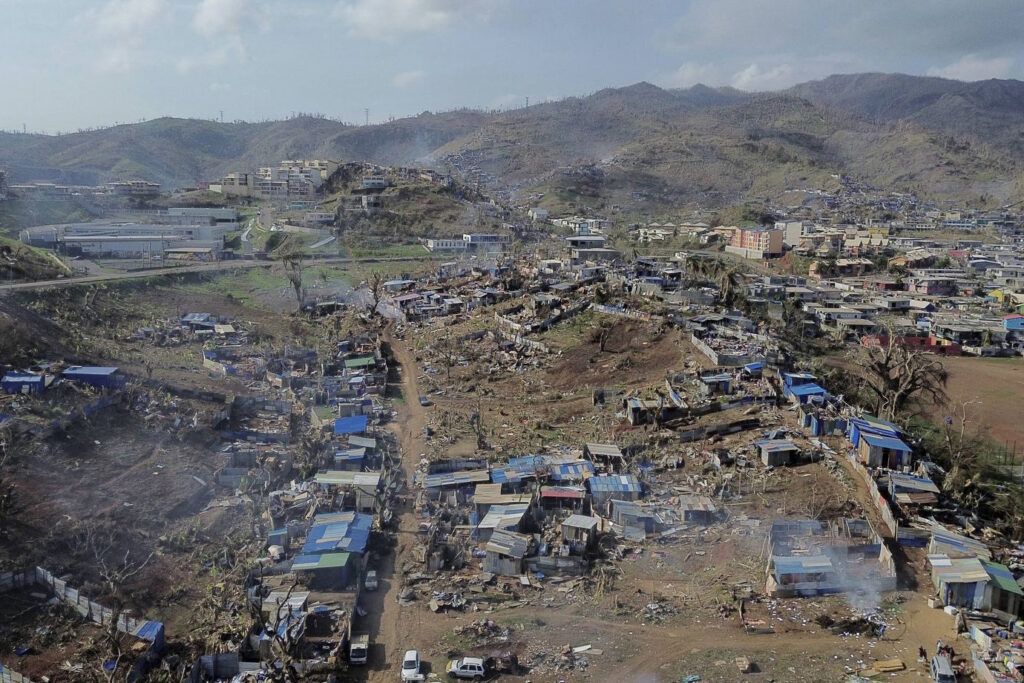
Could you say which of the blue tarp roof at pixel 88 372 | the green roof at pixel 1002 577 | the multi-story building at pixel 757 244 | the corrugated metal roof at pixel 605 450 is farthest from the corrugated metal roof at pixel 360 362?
the multi-story building at pixel 757 244

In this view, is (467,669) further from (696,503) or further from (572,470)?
(572,470)

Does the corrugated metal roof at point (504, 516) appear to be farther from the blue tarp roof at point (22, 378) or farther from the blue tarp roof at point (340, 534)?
the blue tarp roof at point (22, 378)

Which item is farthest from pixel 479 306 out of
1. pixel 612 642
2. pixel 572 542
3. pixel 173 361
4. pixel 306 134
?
pixel 306 134

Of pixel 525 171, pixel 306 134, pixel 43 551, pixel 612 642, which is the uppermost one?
pixel 306 134

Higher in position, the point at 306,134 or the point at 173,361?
the point at 306,134

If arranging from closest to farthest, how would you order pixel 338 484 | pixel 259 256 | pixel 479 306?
pixel 338 484, pixel 479 306, pixel 259 256

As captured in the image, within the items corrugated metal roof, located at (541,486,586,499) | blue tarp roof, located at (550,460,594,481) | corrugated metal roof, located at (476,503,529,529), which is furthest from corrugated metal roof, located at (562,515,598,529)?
blue tarp roof, located at (550,460,594,481)

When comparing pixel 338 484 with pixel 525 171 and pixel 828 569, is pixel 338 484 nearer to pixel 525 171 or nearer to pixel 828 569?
pixel 828 569

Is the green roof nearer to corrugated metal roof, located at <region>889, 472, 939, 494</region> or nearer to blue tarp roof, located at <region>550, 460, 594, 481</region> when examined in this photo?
corrugated metal roof, located at <region>889, 472, 939, 494</region>
